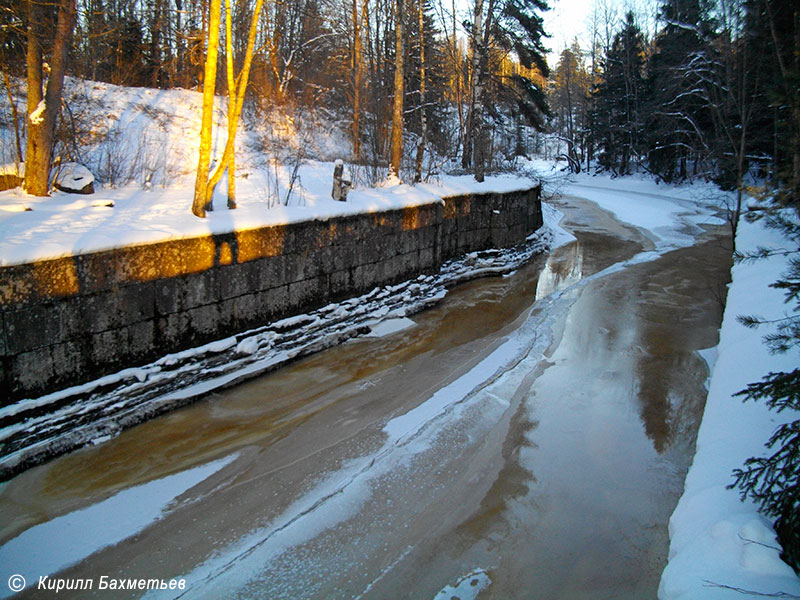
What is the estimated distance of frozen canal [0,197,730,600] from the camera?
4016 millimetres

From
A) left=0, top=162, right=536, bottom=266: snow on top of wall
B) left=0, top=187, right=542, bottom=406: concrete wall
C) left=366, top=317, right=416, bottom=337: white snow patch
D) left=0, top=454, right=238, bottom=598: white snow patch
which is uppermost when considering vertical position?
left=0, top=162, right=536, bottom=266: snow on top of wall

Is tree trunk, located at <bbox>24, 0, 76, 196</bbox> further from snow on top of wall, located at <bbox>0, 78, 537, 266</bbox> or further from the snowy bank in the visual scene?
the snowy bank

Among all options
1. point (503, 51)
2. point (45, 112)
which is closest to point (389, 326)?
point (45, 112)

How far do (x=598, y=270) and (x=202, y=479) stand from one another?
36.1ft

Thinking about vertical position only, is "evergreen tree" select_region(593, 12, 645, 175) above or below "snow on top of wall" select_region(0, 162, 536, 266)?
above

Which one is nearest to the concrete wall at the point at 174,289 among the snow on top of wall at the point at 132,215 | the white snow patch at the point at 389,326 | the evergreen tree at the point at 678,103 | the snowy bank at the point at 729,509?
the snow on top of wall at the point at 132,215

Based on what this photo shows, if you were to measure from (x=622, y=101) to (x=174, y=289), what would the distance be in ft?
121

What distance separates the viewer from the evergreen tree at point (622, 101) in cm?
3488

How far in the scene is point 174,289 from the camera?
6.36 meters

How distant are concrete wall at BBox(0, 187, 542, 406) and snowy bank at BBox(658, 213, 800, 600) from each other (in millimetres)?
5341

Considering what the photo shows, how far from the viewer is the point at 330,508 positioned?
4688 millimetres

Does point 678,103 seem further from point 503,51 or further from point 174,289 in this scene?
point 174,289

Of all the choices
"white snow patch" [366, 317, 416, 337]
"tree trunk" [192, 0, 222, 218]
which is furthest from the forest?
"white snow patch" [366, 317, 416, 337]

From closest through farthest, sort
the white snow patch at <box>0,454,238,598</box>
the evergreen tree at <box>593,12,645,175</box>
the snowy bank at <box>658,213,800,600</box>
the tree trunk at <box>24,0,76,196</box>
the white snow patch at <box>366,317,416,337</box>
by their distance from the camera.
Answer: the snowy bank at <box>658,213,800,600</box>, the white snow patch at <box>0,454,238,598</box>, the tree trunk at <box>24,0,76,196</box>, the white snow patch at <box>366,317,416,337</box>, the evergreen tree at <box>593,12,645,175</box>
